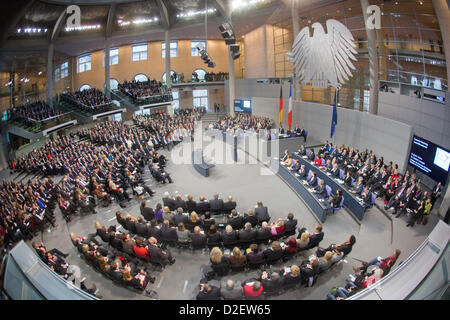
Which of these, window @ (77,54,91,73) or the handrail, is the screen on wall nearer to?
the handrail

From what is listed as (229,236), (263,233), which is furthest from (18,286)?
(263,233)

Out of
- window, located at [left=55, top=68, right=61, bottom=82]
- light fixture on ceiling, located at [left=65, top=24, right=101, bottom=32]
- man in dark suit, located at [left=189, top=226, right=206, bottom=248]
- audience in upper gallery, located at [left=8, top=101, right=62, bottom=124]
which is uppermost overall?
light fixture on ceiling, located at [left=65, top=24, right=101, bottom=32]

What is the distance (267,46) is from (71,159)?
18822 millimetres

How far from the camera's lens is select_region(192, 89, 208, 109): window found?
35.6 meters

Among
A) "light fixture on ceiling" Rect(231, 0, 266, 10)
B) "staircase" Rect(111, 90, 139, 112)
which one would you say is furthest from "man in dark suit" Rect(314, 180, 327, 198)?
"staircase" Rect(111, 90, 139, 112)

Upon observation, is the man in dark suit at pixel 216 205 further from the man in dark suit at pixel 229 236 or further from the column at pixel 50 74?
the column at pixel 50 74

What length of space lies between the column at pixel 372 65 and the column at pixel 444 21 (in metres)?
2.91

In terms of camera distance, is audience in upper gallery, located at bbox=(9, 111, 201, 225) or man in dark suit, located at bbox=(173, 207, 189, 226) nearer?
man in dark suit, located at bbox=(173, 207, 189, 226)

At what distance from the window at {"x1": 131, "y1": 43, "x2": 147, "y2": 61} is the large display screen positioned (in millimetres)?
13903

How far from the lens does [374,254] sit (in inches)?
284

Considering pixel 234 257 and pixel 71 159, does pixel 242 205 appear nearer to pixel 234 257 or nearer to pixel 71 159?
pixel 234 257

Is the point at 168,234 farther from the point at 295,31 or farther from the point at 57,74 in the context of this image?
the point at 57,74

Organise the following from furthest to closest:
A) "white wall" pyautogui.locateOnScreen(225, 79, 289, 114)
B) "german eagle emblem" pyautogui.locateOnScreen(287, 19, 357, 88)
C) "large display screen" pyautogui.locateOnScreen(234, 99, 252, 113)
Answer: "large display screen" pyautogui.locateOnScreen(234, 99, 252, 113) < "white wall" pyautogui.locateOnScreen(225, 79, 289, 114) < "german eagle emblem" pyautogui.locateOnScreen(287, 19, 357, 88)

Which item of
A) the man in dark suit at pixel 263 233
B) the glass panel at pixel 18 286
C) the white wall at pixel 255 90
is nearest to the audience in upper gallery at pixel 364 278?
the man in dark suit at pixel 263 233
